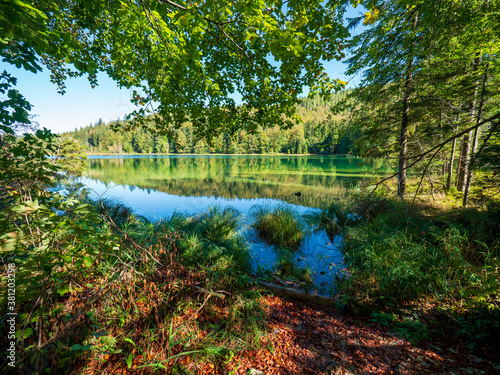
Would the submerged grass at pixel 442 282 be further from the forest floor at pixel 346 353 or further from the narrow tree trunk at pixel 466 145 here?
the narrow tree trunk at pixel 466 145

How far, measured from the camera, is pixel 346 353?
2.48 meters

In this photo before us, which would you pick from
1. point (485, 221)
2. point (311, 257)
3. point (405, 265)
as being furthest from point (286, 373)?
point (485, 221)

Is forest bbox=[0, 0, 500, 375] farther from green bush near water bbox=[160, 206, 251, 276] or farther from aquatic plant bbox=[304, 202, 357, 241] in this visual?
aquatic plant bbox=[304, 202, 357, 241]

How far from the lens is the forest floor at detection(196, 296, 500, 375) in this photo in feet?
7.23

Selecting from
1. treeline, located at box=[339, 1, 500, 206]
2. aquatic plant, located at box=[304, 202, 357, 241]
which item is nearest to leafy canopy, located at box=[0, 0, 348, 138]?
treeline, located at box=[339, 1, 500, 206]

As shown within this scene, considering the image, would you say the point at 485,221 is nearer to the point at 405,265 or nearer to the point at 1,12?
the point at 405,265

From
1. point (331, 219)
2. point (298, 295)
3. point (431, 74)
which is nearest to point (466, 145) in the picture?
point (431, 74)

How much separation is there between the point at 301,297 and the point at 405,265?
216cm

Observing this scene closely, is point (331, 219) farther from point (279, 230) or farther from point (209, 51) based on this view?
point (209, 51)

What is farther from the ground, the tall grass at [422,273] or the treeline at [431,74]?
the treeline at [431,74]

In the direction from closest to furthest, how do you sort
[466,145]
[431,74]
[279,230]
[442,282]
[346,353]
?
[346,353]
[442,282]
[279,230]
[431,74]
[466,145]

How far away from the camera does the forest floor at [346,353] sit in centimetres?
220

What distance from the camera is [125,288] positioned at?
8.87 feet

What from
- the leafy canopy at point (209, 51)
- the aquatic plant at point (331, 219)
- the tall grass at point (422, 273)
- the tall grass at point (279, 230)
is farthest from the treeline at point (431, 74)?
the tall grass at point (279, 230)
